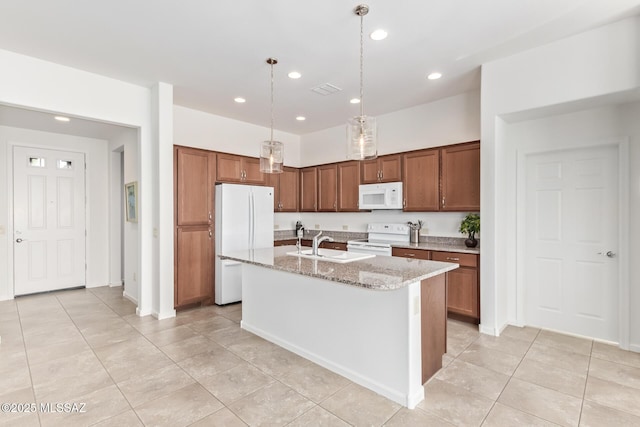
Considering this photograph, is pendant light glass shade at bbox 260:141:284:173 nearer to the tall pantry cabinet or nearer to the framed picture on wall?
the tall pantry cabinet

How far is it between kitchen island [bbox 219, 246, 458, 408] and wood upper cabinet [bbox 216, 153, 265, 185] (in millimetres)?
1970

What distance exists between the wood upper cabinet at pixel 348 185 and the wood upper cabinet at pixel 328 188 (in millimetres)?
87

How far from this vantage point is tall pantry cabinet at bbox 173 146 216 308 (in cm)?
431

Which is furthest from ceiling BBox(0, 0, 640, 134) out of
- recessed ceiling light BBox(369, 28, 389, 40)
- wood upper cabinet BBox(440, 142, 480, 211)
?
wood upper cabinet BBox(440, 142, 480, 211)

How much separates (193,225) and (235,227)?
577 mm

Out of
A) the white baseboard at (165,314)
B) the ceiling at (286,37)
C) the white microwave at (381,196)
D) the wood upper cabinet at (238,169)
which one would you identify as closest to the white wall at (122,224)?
the white baseboard at (165,314)

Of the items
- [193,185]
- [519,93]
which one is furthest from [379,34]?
[193,185]

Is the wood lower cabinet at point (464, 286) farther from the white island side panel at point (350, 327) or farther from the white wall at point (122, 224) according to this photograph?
the white wall at point (122, 224)

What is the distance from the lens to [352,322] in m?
2.59

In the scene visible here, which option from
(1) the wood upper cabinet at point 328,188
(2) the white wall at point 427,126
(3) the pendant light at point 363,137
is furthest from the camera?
(1) the wood upper cabinet at point 328,188

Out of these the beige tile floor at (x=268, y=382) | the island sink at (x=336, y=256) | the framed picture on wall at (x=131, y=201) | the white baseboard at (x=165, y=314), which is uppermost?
the framed picture on wall at (x=131, y=201)

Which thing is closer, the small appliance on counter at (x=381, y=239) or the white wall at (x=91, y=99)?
the white wall at (x=91, y=99)

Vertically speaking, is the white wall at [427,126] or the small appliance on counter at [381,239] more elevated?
the white wall at [427,126]

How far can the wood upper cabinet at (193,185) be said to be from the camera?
4.31 metres
